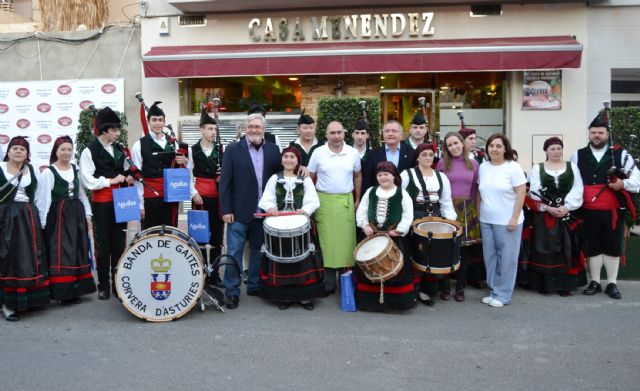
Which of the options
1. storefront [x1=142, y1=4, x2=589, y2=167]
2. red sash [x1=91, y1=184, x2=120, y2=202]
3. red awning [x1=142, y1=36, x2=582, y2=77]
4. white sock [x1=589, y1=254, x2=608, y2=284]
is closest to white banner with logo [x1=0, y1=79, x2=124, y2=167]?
storefront [x1=142, y1=4, x2=589, y2=167]

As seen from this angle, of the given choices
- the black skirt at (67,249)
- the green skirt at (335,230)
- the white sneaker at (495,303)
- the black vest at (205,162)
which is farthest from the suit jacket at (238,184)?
the white sneaker at (495,303)

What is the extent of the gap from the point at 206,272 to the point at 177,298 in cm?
36

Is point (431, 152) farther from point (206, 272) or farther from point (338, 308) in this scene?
point (206, 272)

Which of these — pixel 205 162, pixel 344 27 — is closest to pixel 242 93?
pixel 344 27

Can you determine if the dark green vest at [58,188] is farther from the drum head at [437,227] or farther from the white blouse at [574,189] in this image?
the white blouse at [574,189]

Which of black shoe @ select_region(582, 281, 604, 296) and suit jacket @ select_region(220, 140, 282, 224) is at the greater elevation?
suit jacket @ select_region(220, 140, 282, 224)

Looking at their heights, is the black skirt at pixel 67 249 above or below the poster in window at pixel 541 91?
below

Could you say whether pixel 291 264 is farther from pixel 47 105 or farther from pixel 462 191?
pixel 47 105

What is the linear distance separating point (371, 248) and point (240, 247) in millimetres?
1494

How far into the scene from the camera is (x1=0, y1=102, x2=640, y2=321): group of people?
6.02 m

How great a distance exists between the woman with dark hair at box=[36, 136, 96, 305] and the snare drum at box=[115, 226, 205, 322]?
884 mm

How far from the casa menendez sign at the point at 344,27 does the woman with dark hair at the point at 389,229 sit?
5.94 meters

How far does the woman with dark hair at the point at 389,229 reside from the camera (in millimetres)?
5969

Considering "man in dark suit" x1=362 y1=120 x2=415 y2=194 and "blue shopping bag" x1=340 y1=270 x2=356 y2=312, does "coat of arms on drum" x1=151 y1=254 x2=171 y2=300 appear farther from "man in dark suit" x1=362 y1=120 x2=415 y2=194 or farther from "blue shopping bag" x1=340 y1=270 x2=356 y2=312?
"man in dark suit" x1=362 y1=120 x2=415 y2=194
